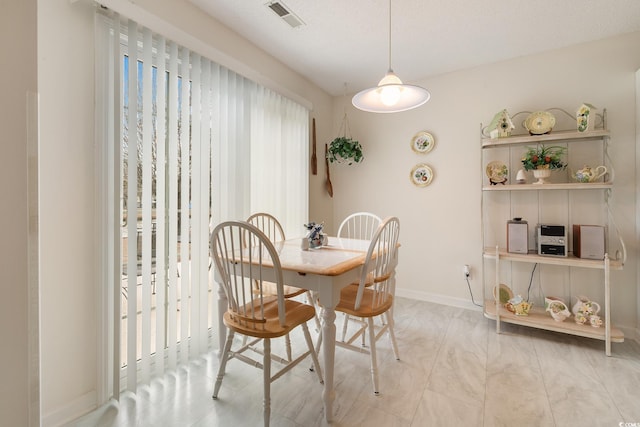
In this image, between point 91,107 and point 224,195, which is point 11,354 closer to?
point 91,107

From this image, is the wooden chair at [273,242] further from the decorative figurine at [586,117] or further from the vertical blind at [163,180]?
the decorative figurine at [586,117]

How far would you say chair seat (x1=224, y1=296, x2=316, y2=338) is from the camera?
142 centimetres

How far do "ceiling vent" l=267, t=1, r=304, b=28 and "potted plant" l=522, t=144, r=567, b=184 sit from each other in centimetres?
221

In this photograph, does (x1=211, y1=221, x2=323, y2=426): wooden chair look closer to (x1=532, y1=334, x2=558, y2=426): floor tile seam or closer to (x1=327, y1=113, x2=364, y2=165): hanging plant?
(x1=532, y1=334, x2=558, y2=426): floor tile seam

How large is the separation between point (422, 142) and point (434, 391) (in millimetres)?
2424

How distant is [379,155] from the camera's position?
3.51 meters

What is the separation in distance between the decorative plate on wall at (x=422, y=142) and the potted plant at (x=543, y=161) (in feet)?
2.94

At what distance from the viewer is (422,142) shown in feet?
10.5

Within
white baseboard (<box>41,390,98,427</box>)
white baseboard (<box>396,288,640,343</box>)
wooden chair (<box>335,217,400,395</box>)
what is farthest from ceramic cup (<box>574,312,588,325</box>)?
white baseboard (<box>41,390,98,427</box>)

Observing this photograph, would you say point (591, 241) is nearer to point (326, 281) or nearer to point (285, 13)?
point (326, 281)

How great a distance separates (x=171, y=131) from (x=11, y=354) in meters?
1.43

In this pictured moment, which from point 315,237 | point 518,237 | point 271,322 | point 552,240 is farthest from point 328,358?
point 552,240

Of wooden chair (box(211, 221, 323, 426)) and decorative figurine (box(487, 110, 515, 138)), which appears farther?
decorative figurine (box(487, 110, 515, 138))

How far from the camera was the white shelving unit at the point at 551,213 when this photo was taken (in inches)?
87.9
